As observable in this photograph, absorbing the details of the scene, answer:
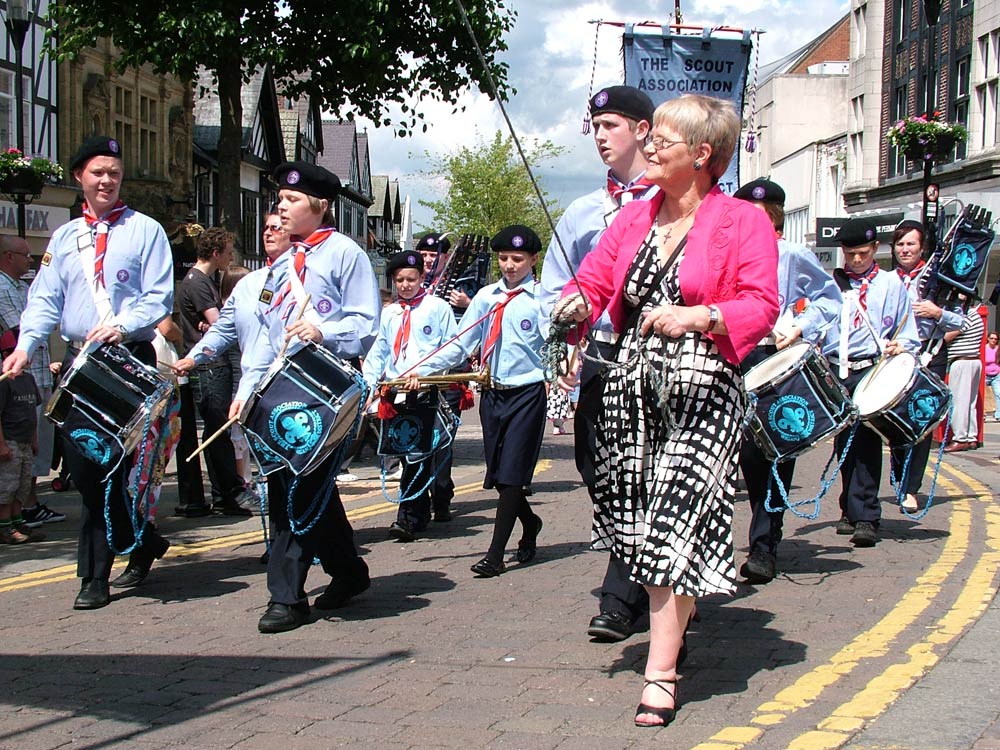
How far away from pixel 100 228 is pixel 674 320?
3.51 meters

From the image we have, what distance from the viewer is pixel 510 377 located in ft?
25.0

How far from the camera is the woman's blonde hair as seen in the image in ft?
14.9

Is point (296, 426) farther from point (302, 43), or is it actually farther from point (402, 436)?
point (302, 43)

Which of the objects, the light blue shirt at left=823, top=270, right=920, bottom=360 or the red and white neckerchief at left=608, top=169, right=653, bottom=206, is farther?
the light blue shirt at left=823, top=270, right=920, bottom=360

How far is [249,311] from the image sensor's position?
6.68 metres

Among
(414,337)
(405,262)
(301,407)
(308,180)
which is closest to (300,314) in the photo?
(301,407)

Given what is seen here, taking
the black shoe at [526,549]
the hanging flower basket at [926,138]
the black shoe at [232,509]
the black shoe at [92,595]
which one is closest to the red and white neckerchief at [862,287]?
the black shoe at [526,549]

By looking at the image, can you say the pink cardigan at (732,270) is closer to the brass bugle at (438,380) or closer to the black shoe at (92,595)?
the black shoe at (92,595)

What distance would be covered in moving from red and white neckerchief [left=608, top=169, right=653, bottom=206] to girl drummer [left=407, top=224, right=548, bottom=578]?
1.31 m

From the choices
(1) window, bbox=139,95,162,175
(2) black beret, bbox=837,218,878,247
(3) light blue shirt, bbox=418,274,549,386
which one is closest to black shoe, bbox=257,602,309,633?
(3) light blue shirt, bbox=418,274,549,386

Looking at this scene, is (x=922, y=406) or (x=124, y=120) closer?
(x=922, y=406)

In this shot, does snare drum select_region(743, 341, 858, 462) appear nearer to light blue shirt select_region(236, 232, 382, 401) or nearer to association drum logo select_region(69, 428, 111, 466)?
light blue shirt select_region(236, 232, 382, 401)

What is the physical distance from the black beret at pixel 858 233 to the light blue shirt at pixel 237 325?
12.6 ft

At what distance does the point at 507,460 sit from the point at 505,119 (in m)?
3.28
